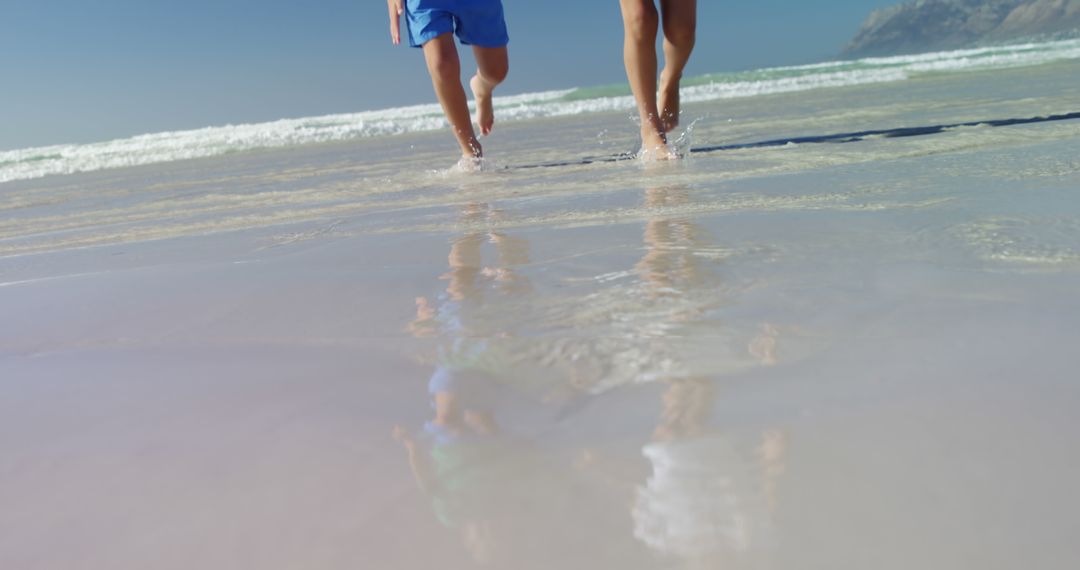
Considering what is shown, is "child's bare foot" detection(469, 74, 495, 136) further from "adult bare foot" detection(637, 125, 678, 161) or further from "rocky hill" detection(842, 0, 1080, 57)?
"rocky hill" detection(842, 0, 1080, 57)

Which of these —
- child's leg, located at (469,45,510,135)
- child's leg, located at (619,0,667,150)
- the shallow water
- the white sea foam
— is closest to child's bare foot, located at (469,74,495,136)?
child's leg, located at (469,45,510,135)

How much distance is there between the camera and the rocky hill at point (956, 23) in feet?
167

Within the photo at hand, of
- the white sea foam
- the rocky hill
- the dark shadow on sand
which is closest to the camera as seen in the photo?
the dark shadow on sand

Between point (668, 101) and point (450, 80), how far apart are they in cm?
101

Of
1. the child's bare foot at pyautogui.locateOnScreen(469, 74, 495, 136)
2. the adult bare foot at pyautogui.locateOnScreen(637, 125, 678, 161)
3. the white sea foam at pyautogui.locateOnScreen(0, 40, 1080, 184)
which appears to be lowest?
the white sea foam at pyautogui.locateOnScreen(0, 40, 1080, 184)

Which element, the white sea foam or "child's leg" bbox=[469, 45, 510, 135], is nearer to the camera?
"child's leg" bbox=[469, 45, 510, 135]

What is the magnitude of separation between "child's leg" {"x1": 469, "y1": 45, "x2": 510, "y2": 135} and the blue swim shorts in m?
0.09

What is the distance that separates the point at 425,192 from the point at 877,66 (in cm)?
1699

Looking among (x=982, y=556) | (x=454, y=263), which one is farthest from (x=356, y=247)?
(x=982, y=556)

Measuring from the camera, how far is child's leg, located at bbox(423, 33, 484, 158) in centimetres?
373

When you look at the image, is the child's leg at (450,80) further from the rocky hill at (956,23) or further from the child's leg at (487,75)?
the rocky hill at (956,23)

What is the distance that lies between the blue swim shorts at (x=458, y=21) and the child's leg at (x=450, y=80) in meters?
0.05

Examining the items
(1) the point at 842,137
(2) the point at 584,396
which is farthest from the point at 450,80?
(2) the point at 584,396

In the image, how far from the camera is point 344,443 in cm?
77
